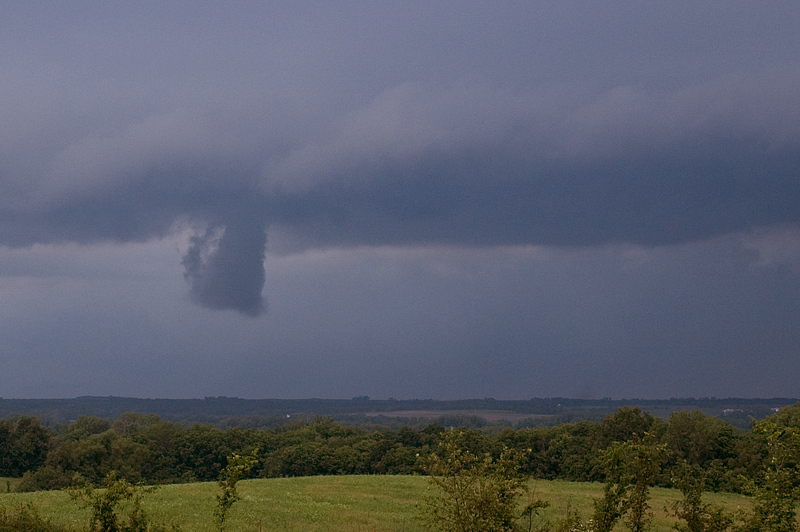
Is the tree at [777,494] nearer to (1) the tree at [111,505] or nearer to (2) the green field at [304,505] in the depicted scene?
(2) the green field at [304,505]

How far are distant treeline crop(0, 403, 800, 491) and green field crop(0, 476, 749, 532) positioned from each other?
3634cm

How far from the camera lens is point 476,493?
17.3 m

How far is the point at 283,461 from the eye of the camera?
103938 millimetres

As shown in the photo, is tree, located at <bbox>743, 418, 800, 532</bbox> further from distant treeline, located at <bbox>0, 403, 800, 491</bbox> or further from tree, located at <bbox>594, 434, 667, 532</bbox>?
distant treeline, located at <bbox>0, 403, 800, 491</bbox>

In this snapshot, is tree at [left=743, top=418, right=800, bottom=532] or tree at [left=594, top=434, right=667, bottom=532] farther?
tree at [left=594, top=434, right=667, bottom=532]

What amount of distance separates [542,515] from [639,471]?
27.7 meters

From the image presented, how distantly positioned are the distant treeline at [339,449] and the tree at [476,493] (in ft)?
239

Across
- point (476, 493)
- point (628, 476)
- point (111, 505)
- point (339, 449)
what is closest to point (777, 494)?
point (628, 476)

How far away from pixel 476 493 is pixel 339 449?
94.2m

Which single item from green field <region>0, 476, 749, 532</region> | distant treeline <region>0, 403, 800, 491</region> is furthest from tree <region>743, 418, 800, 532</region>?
distant treeline <region>0, 403, 800, 491</region>

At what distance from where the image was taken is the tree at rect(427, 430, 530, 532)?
1712cm

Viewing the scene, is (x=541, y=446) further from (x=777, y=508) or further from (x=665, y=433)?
(x=777, y=508)

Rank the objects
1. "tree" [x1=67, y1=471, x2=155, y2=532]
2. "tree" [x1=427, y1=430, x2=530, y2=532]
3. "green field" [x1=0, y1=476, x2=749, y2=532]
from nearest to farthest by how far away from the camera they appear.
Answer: "tree" [x1=427, y1=430, x2=530, y2=532] → "tree" [x1=67, y1=471, x2=155, y2=532] → "green field" [x1=0, y1=476, x2=749, y2=532]

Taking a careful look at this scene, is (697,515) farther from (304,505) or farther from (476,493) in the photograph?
(304,505)
